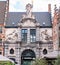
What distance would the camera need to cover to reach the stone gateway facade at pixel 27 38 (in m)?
53.2

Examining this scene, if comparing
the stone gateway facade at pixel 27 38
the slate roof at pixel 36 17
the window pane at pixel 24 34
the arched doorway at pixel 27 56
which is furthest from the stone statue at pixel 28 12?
the arched doorway at pixel 27 56

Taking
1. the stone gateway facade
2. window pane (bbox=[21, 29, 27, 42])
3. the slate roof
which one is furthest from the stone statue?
window pane (bbox=[21, 29, 27, 42])

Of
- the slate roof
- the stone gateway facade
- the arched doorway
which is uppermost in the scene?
the slate roof

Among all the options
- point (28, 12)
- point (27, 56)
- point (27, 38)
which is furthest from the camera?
point (28, 12)

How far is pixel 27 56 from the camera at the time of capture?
53.2 m

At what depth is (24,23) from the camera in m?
54.1

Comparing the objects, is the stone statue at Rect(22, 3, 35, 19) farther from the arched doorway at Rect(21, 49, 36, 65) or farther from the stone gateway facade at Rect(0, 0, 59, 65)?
the arched doorway at Rect(21, 49, 36, 65)

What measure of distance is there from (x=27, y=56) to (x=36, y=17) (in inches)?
283

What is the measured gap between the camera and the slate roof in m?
55.3

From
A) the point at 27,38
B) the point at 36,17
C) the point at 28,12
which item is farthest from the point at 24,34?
the point at 36,17

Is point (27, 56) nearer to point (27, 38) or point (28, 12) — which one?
point (27, 38)

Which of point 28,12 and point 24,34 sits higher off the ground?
point 28,12

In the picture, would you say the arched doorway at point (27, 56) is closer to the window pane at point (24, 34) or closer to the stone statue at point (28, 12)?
the window pane at point (24, 34)

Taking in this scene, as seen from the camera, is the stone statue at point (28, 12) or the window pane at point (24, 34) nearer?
the window pane at point (24, 34)
